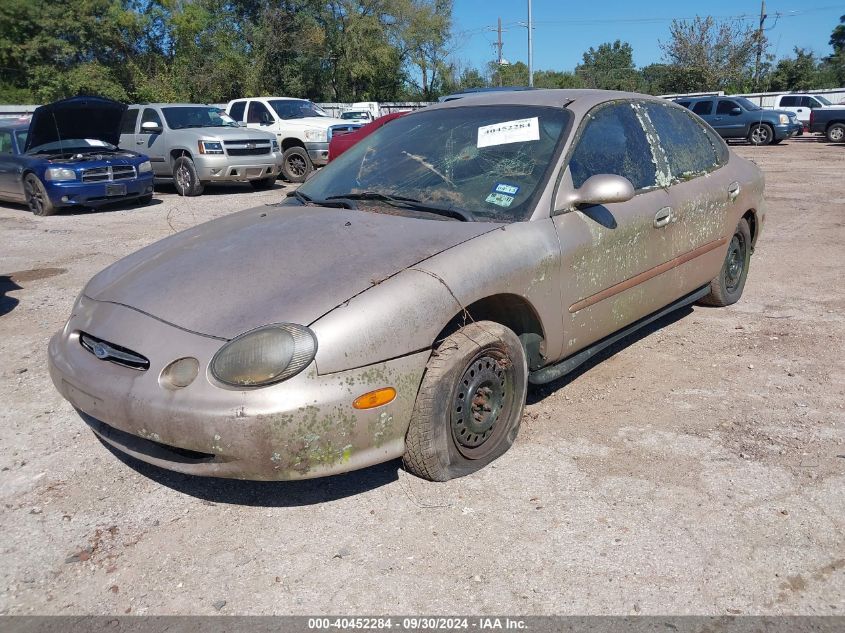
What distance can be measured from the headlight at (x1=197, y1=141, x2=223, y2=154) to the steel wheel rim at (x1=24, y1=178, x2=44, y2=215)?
292cm

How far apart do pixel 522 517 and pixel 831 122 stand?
86.5ft

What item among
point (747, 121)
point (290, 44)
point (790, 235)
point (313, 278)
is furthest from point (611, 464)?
point (290, 44)

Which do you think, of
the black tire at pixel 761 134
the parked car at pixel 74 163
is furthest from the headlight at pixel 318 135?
the black tire at pixel 761 134

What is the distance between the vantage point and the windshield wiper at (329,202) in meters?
3.90

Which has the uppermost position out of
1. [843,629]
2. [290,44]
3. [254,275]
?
[290,44]

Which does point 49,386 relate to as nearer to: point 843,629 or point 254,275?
point 254,275

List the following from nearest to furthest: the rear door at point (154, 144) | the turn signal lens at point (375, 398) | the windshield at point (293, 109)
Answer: the turn signal lens at point (375, 398) → the rear door at point (154, 144) → the windshield at point (293, 109)

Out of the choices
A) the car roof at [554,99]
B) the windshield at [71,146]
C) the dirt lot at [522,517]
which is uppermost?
the car roof at [554,99]

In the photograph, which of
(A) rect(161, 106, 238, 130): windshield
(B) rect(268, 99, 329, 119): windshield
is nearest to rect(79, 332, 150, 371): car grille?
(A) rect(161, 106, 238, 130): windshield

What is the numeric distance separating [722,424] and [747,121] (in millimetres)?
23782

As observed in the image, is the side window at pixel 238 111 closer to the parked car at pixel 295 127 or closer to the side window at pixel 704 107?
the parked car at pixel 295 127

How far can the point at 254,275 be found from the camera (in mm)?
3152

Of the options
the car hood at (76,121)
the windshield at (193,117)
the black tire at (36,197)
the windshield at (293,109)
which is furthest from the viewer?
the windshield at (293,109)

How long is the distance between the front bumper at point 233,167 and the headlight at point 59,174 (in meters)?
2.49
